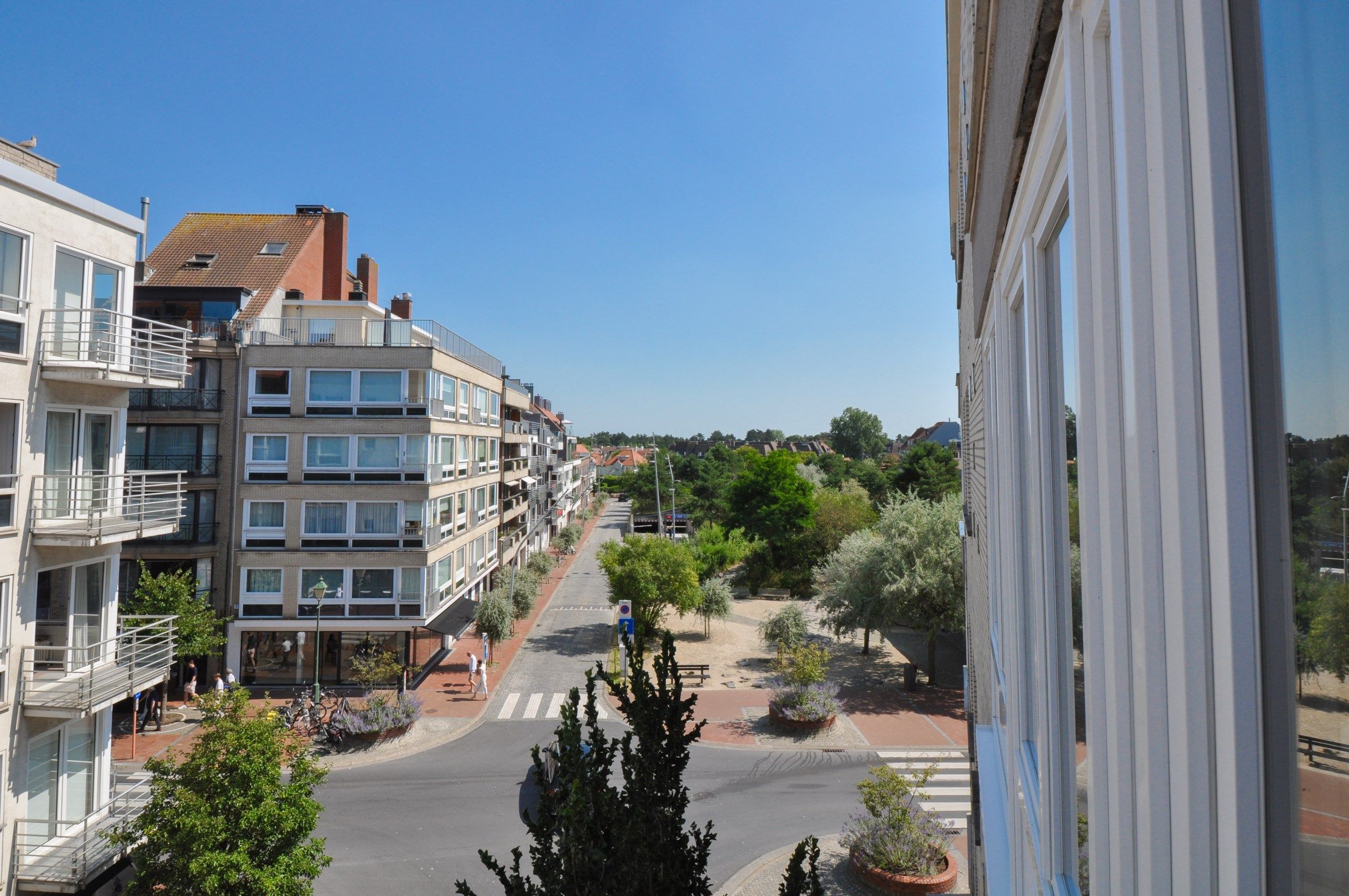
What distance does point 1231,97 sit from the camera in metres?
0.60

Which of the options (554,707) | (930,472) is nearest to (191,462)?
(554,707)

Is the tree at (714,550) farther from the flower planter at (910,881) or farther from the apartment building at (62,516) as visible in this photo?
the apartment building at (62,516)

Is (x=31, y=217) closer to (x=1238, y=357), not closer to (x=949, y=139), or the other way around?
(x=949, y=139)

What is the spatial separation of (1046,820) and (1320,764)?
1.43 metres

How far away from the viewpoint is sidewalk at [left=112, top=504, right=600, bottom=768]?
17531 mm

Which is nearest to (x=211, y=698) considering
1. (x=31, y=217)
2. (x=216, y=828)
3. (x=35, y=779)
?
(x=216, y=828)

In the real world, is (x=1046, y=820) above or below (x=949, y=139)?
below

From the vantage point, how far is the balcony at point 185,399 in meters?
22.3

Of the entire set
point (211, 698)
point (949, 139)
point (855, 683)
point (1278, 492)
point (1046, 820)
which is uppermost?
point (949, 139)

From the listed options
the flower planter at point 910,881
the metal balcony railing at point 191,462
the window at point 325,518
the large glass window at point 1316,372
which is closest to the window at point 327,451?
the window at point 325,518

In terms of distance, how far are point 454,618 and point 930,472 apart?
31.2 m

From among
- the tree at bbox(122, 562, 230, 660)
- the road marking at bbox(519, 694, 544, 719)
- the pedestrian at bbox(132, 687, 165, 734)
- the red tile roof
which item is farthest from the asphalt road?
the red tile roof

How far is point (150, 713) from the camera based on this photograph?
19.2m

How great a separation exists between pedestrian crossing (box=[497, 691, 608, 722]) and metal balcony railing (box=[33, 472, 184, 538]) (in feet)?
35.7
